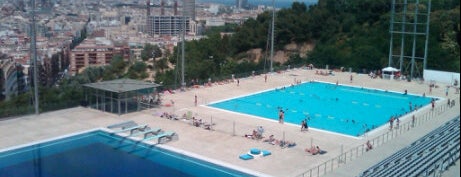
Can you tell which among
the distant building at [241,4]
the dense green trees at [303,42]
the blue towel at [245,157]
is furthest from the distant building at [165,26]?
the blue towel at [245,157]

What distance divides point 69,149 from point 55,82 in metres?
20.5

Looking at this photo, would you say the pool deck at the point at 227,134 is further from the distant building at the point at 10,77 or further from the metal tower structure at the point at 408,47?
the distant building at the point at 10,77

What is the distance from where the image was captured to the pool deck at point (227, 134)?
1622 cm

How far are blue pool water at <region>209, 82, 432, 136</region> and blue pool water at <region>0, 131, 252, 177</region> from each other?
7279mm

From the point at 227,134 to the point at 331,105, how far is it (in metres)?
9.72

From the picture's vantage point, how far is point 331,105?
89.8 ft

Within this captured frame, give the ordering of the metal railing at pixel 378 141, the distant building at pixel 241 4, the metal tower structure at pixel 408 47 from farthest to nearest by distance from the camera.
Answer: the distant building at pixel 241 4, the metal tower structure at pixel 408 47, the metal railing at pixel 378 141

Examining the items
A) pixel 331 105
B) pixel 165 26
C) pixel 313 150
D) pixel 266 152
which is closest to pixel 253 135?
pixel 266 152

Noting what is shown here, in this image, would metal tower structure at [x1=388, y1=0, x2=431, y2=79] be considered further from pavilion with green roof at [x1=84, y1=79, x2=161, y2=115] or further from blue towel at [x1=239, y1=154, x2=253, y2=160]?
blue towel at [x1=239, y1=154, x2=253, y2=160]

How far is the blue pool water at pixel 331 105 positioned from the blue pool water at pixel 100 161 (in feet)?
23.9

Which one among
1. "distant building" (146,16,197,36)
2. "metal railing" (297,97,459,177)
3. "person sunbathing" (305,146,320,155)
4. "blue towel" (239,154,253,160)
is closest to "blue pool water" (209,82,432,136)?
"metal railing" (297,97,459,177)

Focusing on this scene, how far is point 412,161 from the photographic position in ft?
46.8

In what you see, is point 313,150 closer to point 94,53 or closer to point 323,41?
point 323,41

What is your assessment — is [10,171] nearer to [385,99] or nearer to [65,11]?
[385,99]
